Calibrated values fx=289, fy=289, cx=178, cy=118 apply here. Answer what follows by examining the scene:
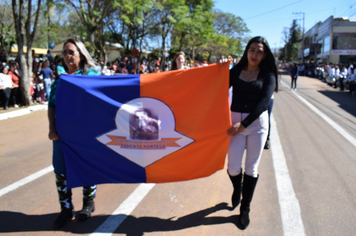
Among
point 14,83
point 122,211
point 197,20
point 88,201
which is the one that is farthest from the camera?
point 197,20

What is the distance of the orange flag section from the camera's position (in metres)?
3.10

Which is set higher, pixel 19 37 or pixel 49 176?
pixel 19 37

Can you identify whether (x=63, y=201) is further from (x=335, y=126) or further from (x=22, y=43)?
(x=22, y=43)

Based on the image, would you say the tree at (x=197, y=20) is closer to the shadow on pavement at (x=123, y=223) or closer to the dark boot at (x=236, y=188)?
the dark boot at (x=236, y=188)

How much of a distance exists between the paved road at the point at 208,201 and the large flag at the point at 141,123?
498mm

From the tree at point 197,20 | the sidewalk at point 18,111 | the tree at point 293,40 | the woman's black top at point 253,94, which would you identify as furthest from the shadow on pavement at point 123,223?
the tree at point 293,40

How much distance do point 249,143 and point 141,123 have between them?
1.18m

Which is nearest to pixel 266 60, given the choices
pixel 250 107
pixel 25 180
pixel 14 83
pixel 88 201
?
pixel 250 107

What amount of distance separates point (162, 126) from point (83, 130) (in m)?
0.84

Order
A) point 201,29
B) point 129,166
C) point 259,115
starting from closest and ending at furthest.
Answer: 1. point 259,115
2. point 129,166
3. point 201,29

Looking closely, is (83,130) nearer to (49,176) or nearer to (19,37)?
(49,176)

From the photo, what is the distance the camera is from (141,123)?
307 centimetres

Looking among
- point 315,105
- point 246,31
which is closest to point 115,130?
→ point 315,105

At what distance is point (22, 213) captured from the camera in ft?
11.2
